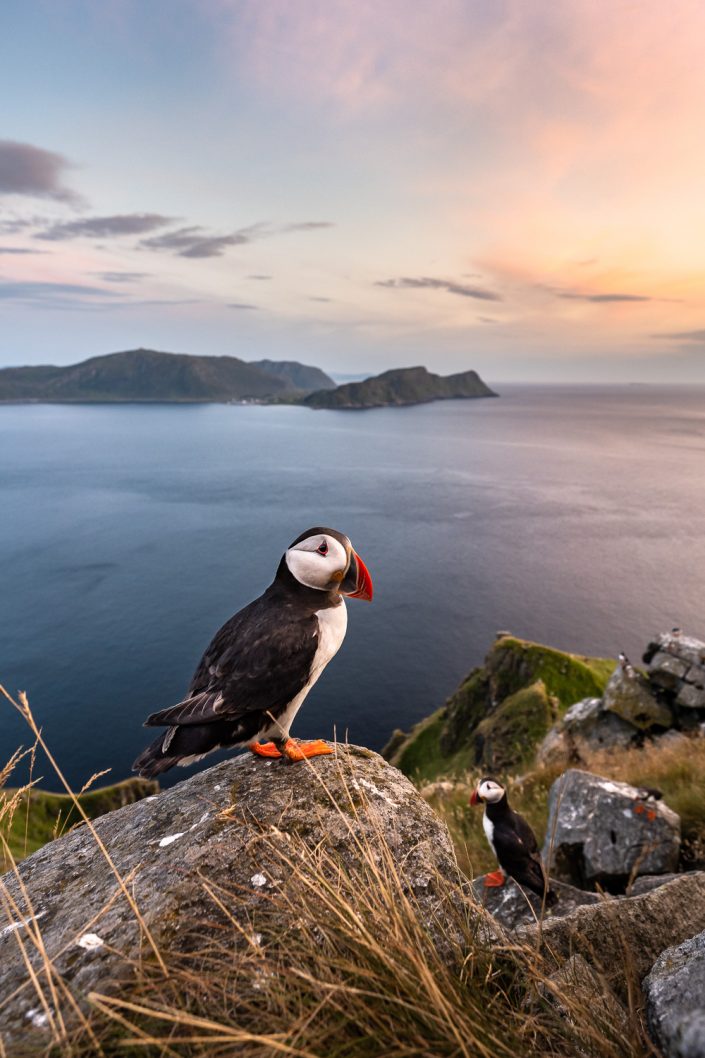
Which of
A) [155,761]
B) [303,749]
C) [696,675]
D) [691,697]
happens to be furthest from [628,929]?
[696,675]

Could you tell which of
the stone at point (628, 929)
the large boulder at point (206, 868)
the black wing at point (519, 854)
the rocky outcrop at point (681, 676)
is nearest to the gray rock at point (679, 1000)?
the stone at point (628, 929)

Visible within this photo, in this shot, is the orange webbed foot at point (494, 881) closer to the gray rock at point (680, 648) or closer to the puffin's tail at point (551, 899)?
the puffin's tail at point (551, 899)

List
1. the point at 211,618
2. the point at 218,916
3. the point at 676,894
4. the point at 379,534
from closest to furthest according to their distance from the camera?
the point at 218,916
the point at 676,894
the point at 211,618
the point at 379,534

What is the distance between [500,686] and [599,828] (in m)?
40.2

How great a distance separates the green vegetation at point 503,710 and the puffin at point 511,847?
20267 millimetres

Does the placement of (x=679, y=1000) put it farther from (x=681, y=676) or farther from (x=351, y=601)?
(x=351, y=601)

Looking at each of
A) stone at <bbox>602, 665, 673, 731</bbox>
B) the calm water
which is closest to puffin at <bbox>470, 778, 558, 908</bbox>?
stone at <bbox>602, 665, 673, 731</bbox>

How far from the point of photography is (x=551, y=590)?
325 feet

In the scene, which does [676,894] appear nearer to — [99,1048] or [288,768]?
[288,768]

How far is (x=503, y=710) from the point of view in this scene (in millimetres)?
36844

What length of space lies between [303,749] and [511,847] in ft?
13.4

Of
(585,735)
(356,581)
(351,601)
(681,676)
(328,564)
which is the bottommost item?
(351,601)

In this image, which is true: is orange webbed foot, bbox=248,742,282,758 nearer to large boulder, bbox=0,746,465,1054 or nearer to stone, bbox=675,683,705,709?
large boulder, bbox=0,746,465,1054

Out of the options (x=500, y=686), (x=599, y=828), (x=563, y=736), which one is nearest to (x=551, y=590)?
(x=500, y=686)
